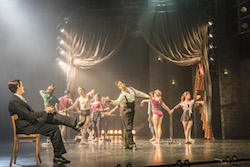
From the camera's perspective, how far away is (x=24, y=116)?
3811mm

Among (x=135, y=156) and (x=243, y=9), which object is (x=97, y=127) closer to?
(x=135, y=156)

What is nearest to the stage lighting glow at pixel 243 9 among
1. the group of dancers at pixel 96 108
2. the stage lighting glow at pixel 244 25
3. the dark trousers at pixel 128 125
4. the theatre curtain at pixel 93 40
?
the stage lighting glow at pixel 244 25

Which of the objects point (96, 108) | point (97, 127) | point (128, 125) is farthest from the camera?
point (97, 127)

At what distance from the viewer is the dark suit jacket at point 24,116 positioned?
381cm

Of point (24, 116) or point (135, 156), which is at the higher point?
point (24, 116)

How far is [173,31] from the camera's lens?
8492 millimetres

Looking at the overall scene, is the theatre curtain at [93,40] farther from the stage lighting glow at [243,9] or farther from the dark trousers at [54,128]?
the dark trousers at [54,128]

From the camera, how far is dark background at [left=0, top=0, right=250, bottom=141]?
29.4ft

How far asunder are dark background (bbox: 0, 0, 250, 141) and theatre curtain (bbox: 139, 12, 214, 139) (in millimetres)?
705

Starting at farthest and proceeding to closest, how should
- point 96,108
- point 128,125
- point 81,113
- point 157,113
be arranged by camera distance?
point 96,108 < point 157,113 < point 81,113 < point 128,125

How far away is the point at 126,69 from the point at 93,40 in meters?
2.88

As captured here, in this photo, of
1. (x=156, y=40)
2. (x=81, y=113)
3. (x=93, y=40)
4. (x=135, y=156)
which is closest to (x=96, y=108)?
(x=81, y=113)

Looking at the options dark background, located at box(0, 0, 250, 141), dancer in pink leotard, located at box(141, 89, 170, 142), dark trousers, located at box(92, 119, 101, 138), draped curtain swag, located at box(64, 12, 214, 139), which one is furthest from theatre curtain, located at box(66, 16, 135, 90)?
dancer in pink leotard, located at box(141, 89, 170, 142)

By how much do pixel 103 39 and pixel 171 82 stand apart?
3350mm
